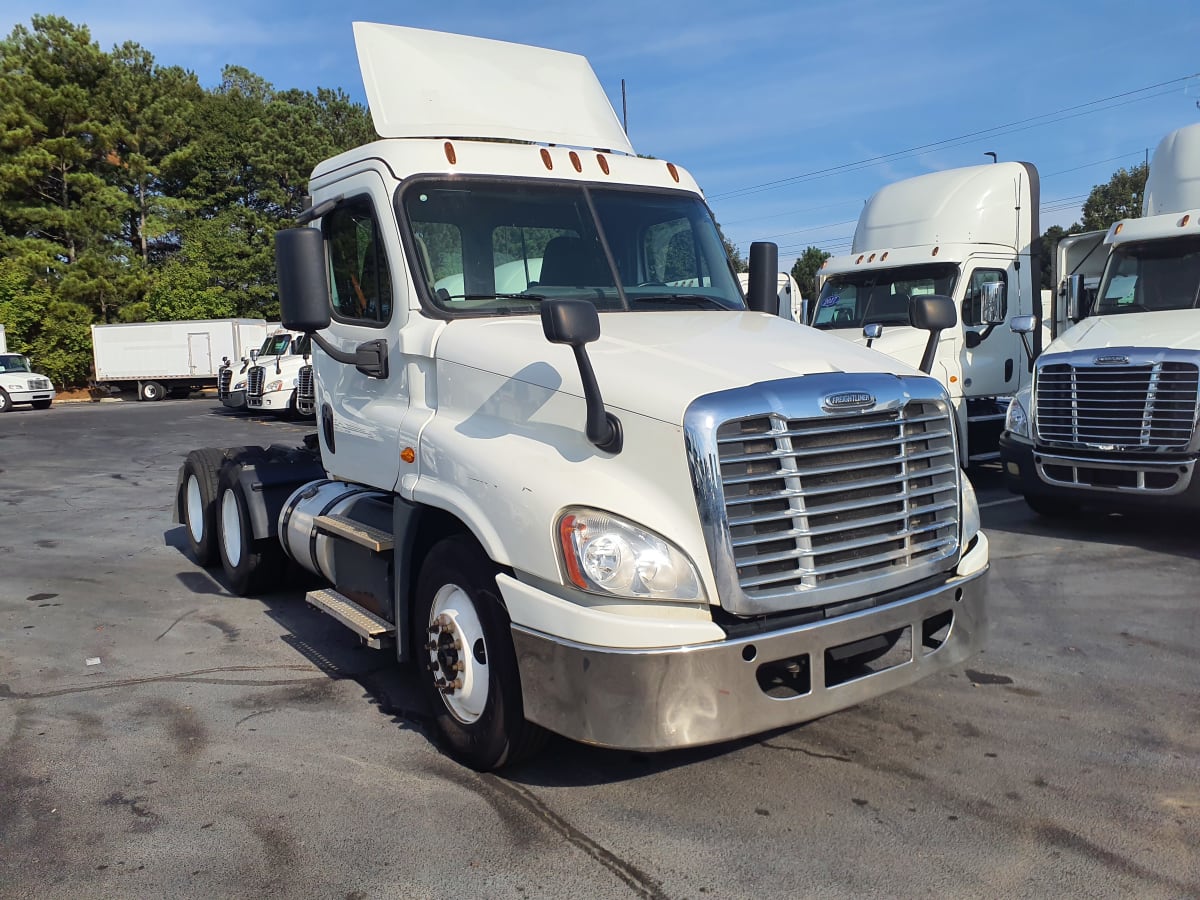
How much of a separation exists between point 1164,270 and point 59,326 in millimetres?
39111

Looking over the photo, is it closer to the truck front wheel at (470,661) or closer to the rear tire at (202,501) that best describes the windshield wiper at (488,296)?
the truck front wheel at (470,661)

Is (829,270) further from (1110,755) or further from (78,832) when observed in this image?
(78,832)

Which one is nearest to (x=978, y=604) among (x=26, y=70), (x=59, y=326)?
(x=59, y=326)

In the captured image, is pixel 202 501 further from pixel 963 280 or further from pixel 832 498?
pixel 963 280

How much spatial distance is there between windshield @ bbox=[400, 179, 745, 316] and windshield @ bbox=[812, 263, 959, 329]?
7.37 m

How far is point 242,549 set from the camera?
699 cm

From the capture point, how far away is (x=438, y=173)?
480 cm

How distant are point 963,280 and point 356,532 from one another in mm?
8967

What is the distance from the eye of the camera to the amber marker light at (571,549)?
3.44 m

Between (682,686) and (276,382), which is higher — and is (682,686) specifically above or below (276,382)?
below

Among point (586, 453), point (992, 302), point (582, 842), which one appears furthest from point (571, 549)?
point (992, 302)

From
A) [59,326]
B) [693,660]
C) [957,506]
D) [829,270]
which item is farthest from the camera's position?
[59,326]

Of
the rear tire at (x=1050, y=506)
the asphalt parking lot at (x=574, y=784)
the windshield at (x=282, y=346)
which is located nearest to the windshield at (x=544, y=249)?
the asphalt parking lot at (x=574, y=784)

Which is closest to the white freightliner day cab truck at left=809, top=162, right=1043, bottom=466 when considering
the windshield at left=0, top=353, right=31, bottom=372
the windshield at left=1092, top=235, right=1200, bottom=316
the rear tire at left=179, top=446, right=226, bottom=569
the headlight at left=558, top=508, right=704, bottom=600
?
the windshield at left=1092, top=235, right=1200, bottom=316
